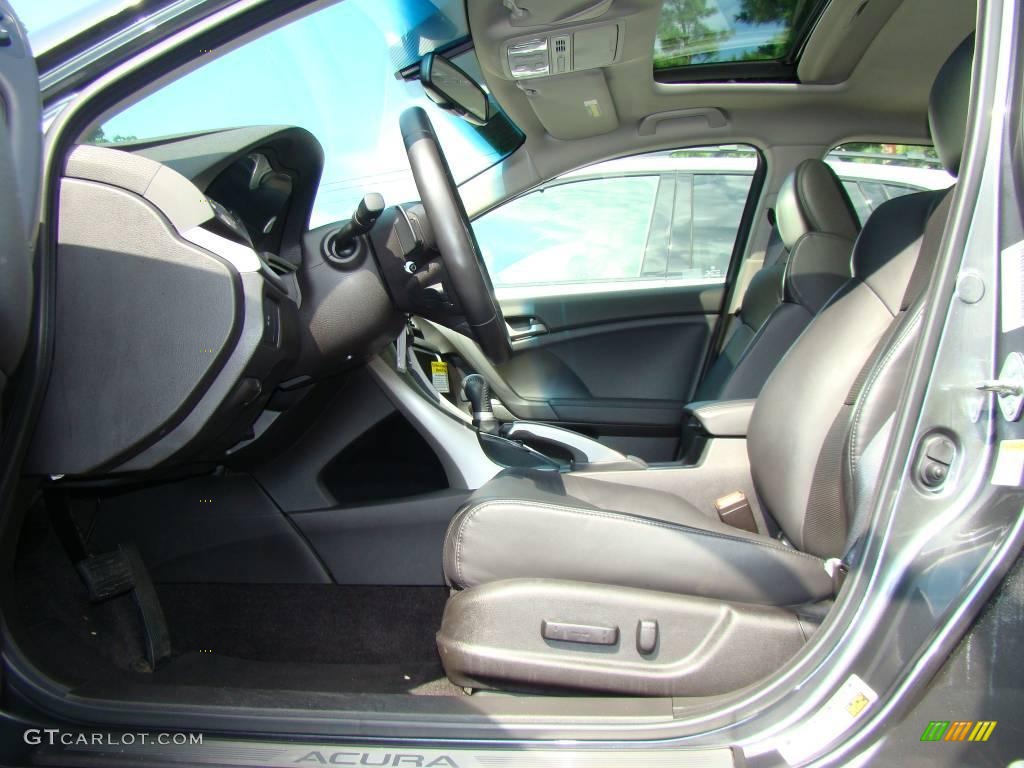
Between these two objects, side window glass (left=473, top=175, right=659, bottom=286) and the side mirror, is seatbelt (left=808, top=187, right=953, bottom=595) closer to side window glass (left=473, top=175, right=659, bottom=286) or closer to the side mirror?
the side mirror

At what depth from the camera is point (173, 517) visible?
146 cm

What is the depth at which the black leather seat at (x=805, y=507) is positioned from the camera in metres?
1.05

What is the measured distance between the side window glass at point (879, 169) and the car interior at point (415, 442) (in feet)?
0.78

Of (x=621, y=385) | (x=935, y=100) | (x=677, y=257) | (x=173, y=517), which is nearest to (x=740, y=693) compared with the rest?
(x=935, y=100)

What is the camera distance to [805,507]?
1.21 meters

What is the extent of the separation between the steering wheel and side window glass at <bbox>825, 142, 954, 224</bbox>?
153cm

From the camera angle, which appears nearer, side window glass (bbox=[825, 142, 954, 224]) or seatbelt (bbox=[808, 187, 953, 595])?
seatbelt (bbox=[808, 187, 953, 595])

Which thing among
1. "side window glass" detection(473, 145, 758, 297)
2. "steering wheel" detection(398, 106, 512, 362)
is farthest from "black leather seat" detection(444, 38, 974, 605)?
"side window glass" detection(473, 145, 758, 297)

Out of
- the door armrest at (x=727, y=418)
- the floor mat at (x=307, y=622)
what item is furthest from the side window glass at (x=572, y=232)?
the floor mat at (x=307, y=622)

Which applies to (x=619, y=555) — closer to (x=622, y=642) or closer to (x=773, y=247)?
(x=622, y=642)

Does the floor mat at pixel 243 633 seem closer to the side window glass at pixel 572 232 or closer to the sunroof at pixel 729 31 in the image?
the side window glass at pixel 572 232

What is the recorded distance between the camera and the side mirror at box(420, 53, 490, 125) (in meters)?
1.95

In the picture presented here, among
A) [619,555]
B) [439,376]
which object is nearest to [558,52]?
[439,376]

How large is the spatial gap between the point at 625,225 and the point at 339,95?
1.21 meters
